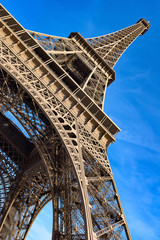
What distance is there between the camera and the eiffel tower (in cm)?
Answer: 1211

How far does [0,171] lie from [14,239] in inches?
255

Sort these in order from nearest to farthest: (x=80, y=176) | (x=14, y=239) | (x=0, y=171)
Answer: (x=80, y=176) → (x=14, y=239) → (x=0, y=171)

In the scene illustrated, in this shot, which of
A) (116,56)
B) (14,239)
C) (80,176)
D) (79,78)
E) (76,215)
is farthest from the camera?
(116,56)

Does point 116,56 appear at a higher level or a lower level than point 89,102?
higher

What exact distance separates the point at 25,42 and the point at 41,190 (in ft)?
44.5

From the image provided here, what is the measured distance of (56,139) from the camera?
16000mm

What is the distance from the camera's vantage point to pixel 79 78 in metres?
25.4

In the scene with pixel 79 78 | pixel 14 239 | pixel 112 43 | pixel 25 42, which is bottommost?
pixel 14 239

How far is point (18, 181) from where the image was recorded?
21922mm

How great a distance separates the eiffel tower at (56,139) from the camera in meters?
12.1

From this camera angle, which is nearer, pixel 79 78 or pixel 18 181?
pixel 18 181

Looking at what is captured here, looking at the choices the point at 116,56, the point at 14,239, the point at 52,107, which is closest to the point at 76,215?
the point at 52,107

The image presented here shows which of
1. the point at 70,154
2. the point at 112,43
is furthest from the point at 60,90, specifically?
the point at 112,43

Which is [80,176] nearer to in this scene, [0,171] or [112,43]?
[0,171]
